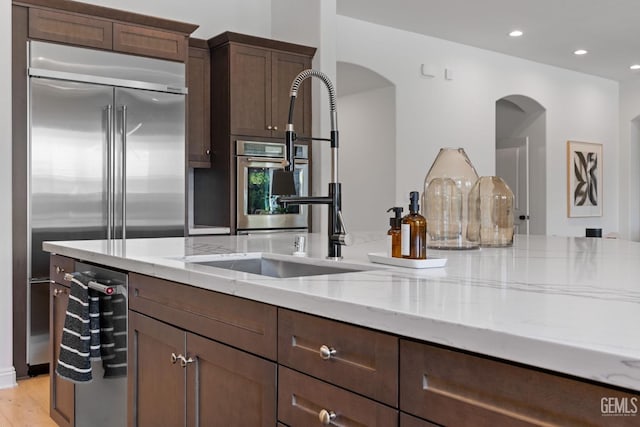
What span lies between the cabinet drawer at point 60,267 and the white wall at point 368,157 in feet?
13.1

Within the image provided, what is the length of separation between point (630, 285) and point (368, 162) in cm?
550

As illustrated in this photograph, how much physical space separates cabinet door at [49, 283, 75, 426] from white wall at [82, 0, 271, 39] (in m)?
2.72

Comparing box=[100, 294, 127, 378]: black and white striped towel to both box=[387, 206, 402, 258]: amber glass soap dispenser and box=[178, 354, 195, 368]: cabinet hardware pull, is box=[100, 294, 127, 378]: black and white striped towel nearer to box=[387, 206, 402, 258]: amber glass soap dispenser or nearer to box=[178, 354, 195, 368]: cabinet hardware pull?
box=[178, 354, 195, 368]: cabinet hardware pull

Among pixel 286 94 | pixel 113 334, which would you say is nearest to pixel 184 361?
pixel 113 334

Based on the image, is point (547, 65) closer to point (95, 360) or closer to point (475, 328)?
point (95, 360)

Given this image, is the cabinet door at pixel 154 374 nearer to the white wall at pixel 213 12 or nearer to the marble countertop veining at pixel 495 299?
the marble countertop veining at pixel 495 299

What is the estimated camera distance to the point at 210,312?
1.58 meters

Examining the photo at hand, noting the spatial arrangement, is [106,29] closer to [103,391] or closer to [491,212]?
[103,391]

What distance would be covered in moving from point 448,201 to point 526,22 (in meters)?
4.82

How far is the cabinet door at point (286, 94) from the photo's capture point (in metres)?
4.94

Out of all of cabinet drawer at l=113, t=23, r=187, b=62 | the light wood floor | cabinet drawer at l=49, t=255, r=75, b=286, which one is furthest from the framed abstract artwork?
cabinet drawer at l=49, t=255, r=75, b=286

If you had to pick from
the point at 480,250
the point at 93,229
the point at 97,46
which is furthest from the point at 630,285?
the point at 97,46

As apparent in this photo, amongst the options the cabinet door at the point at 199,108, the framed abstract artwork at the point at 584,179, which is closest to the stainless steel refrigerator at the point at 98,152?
the cabinet door at the point at 199,108

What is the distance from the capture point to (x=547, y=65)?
26.6 feet
